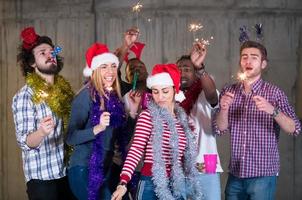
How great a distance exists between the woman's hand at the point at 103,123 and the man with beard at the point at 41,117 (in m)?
0.29

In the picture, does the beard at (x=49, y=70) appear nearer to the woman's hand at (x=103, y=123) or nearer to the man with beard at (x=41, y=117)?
the man with beard at (x=41, y=117)

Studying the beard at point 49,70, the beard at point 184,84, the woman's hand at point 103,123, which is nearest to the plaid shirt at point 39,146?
the beard at point 49,70

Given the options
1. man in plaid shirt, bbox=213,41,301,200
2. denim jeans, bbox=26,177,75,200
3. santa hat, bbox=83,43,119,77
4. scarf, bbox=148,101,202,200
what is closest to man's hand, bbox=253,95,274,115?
man in plaid shirt, bbox=213,41,301,200

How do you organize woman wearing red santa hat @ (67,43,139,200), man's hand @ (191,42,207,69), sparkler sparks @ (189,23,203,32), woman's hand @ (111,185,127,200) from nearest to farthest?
woman's hand @ (111,185,127,200) < woman wearing red santa hat @ (67,43,139,200) < man's hand @ (191,42,207,69) < sparkler sparks @ (189,23,203,32)

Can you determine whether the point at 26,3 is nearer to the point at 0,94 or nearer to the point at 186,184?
the point at 0,94

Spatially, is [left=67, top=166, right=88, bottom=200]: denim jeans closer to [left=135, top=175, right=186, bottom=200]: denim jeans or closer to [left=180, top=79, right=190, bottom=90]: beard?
[left=135, top=175, right=186, bottom=200]: denim jeans

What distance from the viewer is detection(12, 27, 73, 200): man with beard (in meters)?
3.45

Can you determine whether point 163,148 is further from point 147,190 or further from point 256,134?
point 256,134

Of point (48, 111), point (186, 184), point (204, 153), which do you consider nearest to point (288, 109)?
point (204, 153)

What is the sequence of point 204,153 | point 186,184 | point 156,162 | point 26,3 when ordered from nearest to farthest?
point 156,162
point 186,184
point 204,153
point 26,3

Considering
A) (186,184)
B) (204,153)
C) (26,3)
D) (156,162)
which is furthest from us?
(26,3)

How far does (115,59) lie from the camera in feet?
11.9

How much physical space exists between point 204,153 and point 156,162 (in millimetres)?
624

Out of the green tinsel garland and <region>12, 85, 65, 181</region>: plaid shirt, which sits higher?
the green tinsel garland
